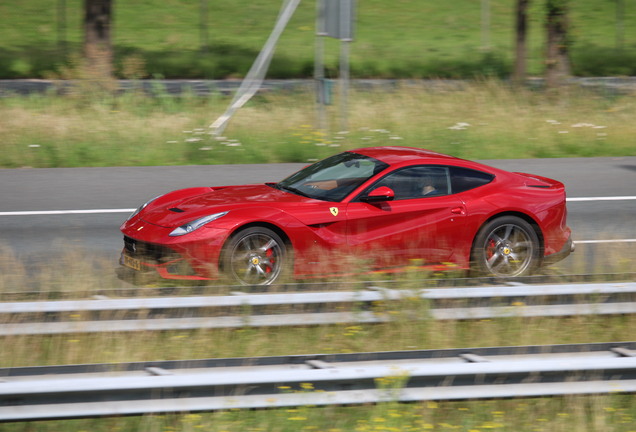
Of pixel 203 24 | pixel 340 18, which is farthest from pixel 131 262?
pixel 203 24

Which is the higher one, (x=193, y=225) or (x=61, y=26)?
(x=61, y=26)

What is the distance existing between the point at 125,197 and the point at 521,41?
1390 cm

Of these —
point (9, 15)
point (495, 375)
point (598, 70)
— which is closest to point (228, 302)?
point (495, 375)

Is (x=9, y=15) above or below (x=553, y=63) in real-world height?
above

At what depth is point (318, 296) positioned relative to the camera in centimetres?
585

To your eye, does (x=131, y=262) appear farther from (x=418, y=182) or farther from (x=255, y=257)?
(x=418, y=182)

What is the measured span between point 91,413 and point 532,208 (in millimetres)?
5298

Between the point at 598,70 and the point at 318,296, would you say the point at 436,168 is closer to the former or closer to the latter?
the point at 318,296

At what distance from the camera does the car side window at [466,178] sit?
830 centimetres

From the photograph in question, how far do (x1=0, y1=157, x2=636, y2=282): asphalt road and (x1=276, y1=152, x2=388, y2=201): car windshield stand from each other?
221cm

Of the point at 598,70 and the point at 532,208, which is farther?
the point at 598,70

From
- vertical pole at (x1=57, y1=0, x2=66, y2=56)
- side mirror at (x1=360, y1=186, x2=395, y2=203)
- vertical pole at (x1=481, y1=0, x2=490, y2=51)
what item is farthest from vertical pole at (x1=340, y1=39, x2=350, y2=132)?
vertical pole at (x1=481, y1=0, x2=490, y2=51)

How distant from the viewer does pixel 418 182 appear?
27.0 feet

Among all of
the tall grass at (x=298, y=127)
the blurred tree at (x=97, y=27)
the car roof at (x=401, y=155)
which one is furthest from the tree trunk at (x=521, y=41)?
the car roof at (x=401, y=155)
